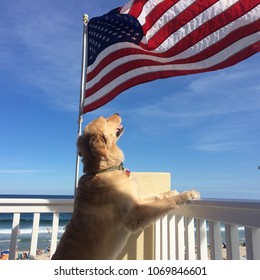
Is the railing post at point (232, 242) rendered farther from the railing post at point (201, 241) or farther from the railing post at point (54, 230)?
the railing post at point (54, 230)

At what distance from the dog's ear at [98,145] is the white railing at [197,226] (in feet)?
2.50

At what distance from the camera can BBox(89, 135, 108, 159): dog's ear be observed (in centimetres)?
328

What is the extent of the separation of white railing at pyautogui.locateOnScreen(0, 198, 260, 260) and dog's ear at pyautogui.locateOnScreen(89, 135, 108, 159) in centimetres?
76

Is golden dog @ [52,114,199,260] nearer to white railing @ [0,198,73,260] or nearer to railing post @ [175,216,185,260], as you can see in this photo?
railing post @ [175,216,185,260]

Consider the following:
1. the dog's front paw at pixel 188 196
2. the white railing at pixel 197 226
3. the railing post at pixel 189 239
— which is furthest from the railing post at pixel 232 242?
the dog's front paw at pixel 188 196

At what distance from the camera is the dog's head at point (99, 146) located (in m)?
3.30

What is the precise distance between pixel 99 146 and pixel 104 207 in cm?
70

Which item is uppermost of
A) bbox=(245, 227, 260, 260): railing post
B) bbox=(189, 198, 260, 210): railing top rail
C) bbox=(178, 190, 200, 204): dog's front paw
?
bbox=(178, 190, 200, 204): dog's front paw

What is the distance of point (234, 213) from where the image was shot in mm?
1822

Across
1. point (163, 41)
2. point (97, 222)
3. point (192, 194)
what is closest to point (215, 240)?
point (192, 194)

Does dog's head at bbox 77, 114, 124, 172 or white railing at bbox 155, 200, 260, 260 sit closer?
white railing at bbox 155, 200, 260, 260

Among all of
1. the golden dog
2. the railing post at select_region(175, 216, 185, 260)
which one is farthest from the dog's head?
the railing post at select_region(175, 216, 185, 260)
